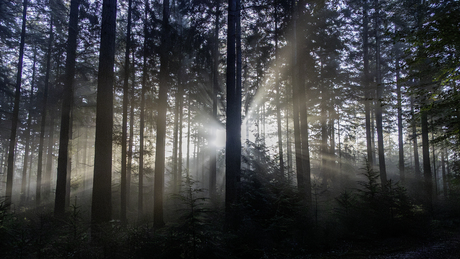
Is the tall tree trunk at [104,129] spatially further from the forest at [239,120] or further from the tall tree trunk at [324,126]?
the tall tree trunk at [324,126]

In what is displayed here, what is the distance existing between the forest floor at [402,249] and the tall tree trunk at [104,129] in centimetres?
733

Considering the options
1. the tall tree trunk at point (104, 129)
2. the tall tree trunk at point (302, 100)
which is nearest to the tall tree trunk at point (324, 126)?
the tall tree trunk at point (302, 100)

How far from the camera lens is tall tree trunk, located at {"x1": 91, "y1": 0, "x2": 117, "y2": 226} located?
758 cm

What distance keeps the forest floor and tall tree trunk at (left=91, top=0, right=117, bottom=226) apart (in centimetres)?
733

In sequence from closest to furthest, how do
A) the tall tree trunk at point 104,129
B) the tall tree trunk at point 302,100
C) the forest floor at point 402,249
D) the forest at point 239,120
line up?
1. the forest at point 239,120
2. the forest floor at point 402,249
3. the tall tree trunk at point 104,129
4. the tall tree trunk at point 302,100

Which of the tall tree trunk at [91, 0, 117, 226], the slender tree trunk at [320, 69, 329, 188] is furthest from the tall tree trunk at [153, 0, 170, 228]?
the slender tree trunk at [320, 69, 329, 188]

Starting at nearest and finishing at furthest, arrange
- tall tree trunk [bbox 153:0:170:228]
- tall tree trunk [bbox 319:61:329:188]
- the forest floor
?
the forest floor
tall tree trunk [bbox 153:0:170:228]
tall tree trunk [bbox 319:61:329:188]

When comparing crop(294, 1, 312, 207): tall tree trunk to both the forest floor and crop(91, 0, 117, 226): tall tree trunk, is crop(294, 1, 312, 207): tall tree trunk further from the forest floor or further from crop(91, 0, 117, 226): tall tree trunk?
crop(91, 0, 117, 226): tall tree trunk

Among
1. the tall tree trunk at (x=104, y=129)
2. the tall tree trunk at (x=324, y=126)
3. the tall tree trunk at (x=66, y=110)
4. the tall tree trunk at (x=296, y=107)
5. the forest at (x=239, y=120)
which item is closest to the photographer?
the forest at (x=239, y=120)

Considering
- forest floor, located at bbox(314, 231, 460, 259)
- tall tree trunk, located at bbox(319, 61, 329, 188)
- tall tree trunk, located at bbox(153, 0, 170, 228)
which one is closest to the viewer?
forest floor, located at bbox(314, 231, 460, 259)

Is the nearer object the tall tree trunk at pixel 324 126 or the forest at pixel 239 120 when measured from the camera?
A: the forest at pixel 239 120

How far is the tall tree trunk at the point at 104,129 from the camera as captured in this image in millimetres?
7578

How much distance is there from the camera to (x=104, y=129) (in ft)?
25.8

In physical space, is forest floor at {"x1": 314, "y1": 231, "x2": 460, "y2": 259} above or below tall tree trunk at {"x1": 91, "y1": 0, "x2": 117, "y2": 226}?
below
